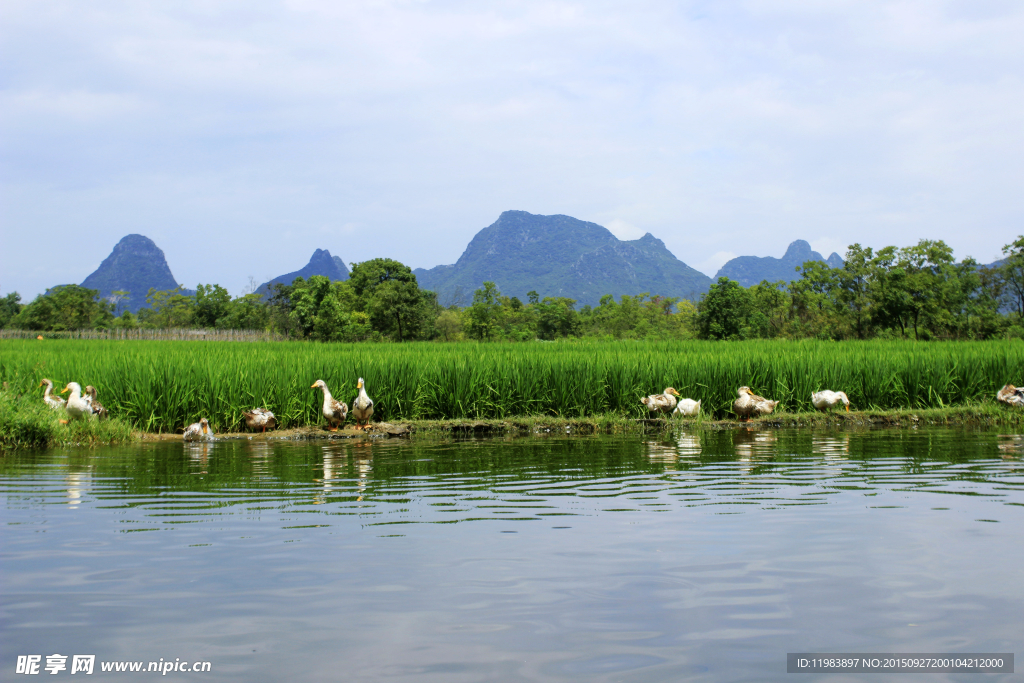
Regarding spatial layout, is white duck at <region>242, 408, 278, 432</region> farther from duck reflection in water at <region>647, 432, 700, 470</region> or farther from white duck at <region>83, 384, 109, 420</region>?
duck reflection in water at <region>647, 432, 700, 470</region>

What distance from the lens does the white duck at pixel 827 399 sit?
1357 cm

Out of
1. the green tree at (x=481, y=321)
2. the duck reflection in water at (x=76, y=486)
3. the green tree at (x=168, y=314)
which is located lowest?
the duck reflection in water at (x=76, y=486)

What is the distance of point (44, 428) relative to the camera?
9969mm

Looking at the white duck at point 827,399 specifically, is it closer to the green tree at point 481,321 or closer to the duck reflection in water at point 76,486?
the duck reflection in water at point 76,486

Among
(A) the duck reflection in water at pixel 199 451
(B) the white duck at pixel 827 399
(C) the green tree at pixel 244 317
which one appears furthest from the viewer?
(C) the green tree at pixel 244 317

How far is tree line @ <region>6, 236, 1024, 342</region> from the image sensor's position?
44.3 meters

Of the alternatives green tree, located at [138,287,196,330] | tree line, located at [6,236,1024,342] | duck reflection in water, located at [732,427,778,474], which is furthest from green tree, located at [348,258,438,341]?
duck reflection in water, located at [732,427,778,474]

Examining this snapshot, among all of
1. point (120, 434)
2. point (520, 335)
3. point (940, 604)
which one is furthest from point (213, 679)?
point (520, 335)

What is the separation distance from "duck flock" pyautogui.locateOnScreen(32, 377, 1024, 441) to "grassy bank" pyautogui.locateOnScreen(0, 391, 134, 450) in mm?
443

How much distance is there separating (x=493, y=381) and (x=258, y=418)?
4455 millimetres

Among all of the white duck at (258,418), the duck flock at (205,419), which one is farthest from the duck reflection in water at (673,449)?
the white duck at (258,418)

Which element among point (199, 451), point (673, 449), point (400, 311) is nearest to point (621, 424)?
point (673, 449)

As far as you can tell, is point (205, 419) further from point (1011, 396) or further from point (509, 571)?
point (1011, 396)

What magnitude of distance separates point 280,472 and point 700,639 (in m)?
5.79
